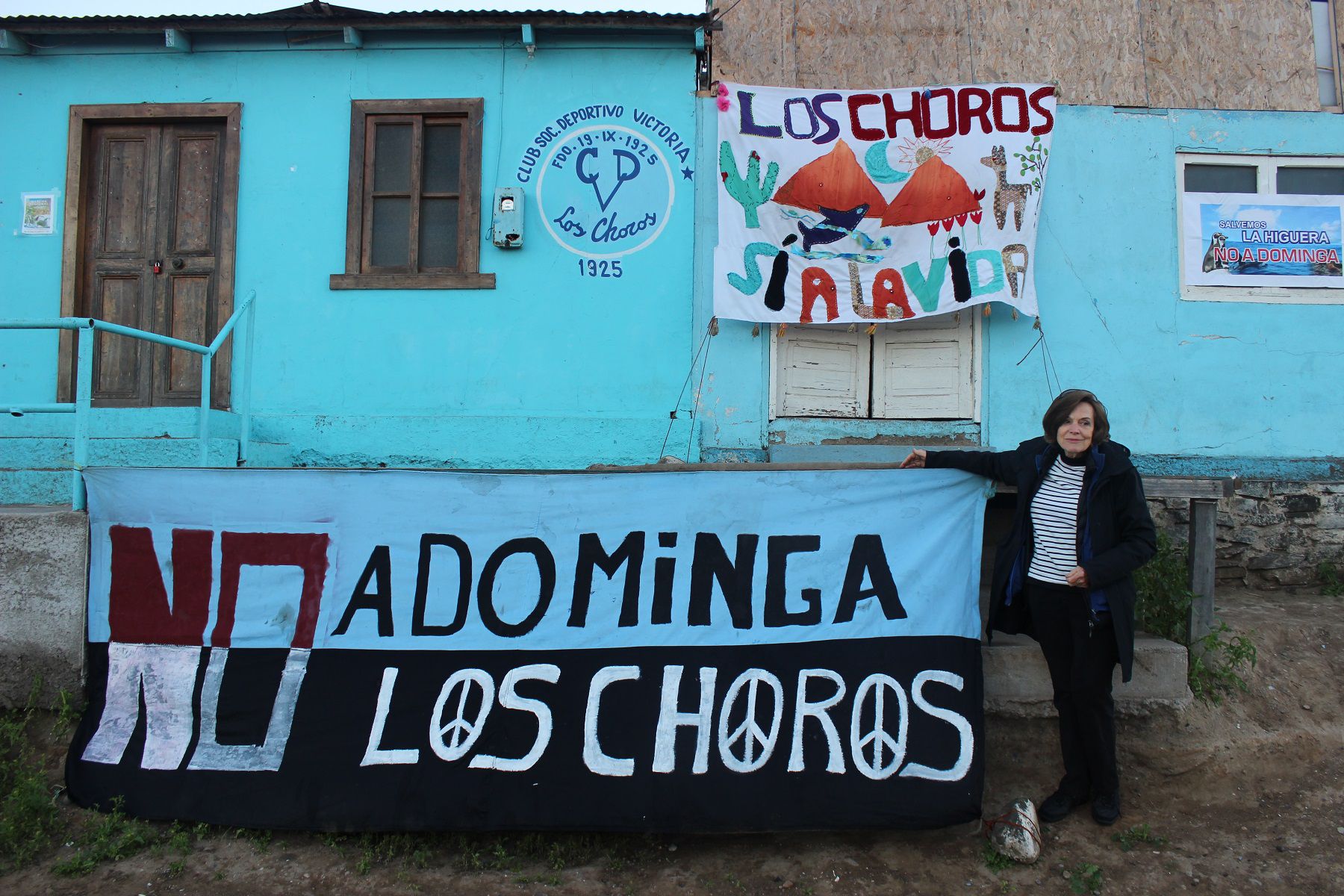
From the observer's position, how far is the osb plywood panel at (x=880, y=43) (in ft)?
21.1

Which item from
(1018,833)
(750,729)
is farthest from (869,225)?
(1018,833)

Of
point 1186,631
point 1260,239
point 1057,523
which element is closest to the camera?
point 1057,523

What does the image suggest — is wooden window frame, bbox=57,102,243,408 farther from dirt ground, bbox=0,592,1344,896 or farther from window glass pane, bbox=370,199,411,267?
dirt ground, bbox=0,592,1344,896

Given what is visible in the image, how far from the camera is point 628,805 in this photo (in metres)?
3.53

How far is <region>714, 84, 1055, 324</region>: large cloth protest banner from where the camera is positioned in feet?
20.3

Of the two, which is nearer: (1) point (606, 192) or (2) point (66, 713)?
(2) point (66, 713)

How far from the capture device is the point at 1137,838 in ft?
11.8

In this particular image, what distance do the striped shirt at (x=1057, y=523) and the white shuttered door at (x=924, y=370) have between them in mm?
2866

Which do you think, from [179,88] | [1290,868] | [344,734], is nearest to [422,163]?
[179,88]

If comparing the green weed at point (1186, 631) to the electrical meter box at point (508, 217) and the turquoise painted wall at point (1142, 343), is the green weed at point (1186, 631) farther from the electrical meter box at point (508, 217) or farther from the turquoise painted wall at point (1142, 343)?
the electrical meter box at point (508, 217)

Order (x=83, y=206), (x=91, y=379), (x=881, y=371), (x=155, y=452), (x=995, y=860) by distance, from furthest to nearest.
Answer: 1. (x=83, y=206)
2. (x=881, y=371)
3. (x=155, y=452)
4. (x=91, y=379)
5. (x=995, y=860)

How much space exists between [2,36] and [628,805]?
7.31 meters

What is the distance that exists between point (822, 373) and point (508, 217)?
2.62 metres

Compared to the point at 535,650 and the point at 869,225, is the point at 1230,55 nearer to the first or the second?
the point at 869,225
